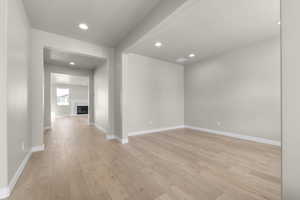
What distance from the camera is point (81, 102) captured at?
33.1ft

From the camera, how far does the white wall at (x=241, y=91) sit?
2.93 meters

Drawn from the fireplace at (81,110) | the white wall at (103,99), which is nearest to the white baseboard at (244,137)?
the white wall at (103,99)

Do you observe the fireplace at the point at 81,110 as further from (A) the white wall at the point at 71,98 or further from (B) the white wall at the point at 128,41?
(B) the white wall at the point at 128,41

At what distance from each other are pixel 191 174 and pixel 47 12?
3.82 m

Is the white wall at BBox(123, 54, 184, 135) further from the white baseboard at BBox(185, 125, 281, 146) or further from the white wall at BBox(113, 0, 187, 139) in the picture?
the white baseboard at BBox(185, 125, 281, 146)

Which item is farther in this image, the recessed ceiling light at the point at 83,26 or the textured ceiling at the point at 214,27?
the recessed ceiling light at the point at 83,26

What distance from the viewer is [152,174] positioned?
1.76 m

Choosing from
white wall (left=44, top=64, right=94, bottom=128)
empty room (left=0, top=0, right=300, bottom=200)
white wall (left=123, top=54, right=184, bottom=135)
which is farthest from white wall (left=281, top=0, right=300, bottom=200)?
white wall (left=44, top=64, right=94, bottom=128)

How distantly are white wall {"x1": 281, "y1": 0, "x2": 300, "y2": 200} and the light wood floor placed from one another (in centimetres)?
88

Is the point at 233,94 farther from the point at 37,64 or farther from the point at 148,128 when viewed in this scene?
the point at 37,64

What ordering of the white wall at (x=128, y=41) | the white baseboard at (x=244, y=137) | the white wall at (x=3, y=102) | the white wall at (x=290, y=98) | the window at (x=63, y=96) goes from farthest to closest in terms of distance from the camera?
the window at (x=63, y=96) < the white baseboard at (x=244, y=137) < the white wall at (x=128, y=41) < the white wall at (x=3, y=102) < the white wall at (x=290, y=98)

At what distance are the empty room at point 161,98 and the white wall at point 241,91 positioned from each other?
0.03 m

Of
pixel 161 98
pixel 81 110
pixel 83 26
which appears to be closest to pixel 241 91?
pixel 161 98

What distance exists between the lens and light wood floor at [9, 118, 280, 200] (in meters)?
1.37
